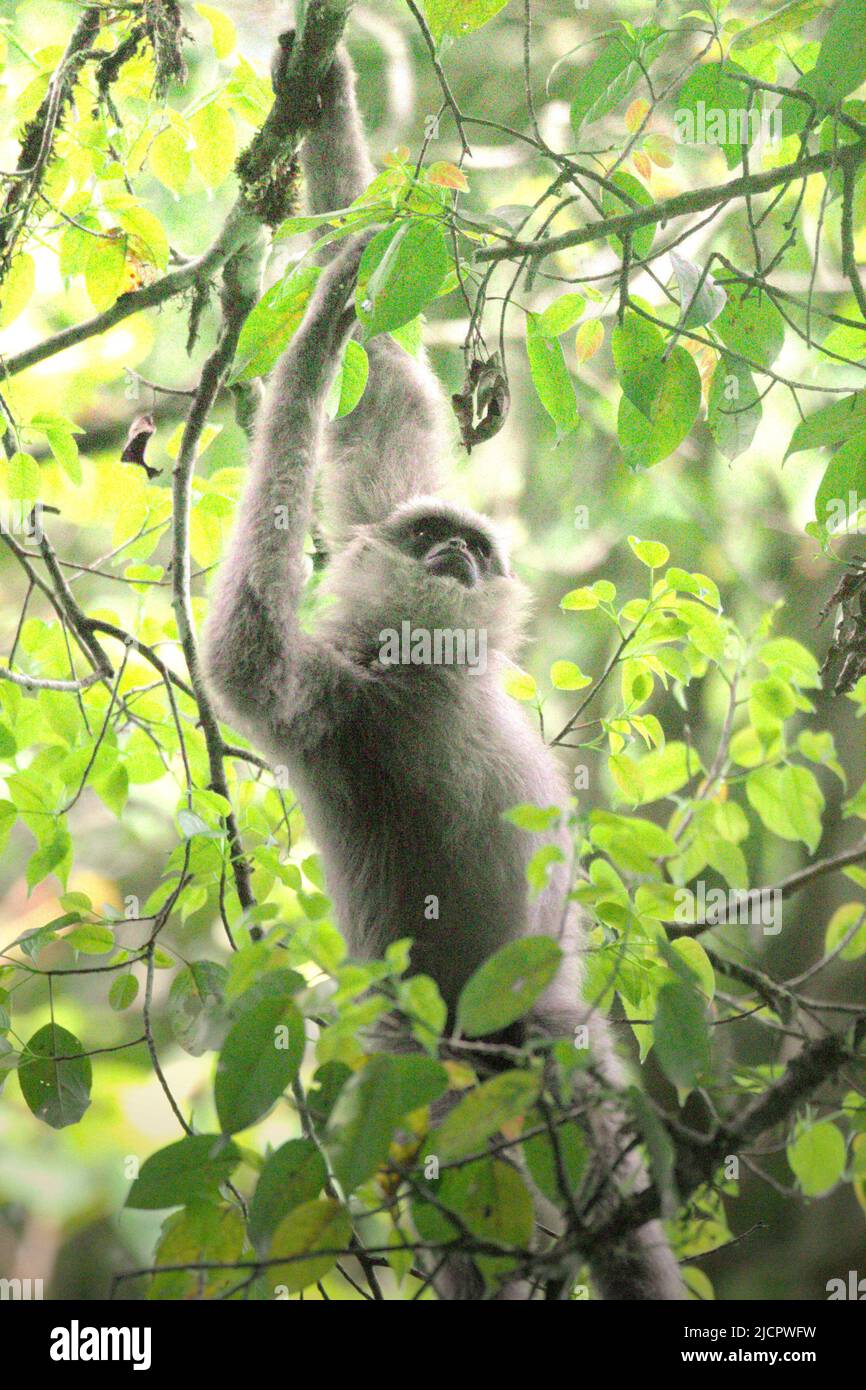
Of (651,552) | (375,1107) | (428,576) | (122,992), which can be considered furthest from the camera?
(428,576)

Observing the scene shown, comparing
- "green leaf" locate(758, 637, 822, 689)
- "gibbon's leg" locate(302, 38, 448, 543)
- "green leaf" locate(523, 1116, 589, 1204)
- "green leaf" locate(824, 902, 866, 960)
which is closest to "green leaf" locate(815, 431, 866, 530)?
"green leaf" locate(758, 637, 822, 689)

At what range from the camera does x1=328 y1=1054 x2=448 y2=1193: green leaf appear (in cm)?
141

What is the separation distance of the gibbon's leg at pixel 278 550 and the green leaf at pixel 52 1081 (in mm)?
867

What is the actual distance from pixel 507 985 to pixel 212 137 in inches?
94.9

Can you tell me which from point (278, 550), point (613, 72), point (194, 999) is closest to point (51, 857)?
point (194, 999)

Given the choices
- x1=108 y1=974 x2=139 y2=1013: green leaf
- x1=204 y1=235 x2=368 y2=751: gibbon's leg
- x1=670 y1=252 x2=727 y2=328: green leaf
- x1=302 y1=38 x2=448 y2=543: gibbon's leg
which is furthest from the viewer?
x1=302 y1=38 x2=448 y2=543: gibbon's leg

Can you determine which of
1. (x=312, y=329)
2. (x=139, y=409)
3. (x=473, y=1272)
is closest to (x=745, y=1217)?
(x=473, y=1272)

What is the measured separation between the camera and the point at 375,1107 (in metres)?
1.43

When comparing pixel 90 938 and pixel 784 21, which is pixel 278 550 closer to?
pixel 90 938

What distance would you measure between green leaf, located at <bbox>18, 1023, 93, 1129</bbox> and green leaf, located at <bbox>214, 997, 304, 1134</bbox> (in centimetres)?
98

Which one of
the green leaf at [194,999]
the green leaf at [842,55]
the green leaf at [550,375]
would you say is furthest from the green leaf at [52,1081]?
the green leaf at [842,55]

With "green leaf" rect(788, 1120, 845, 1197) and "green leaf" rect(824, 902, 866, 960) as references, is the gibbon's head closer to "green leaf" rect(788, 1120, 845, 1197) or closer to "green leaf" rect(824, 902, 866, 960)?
"green leaf" rect(824, 902, 866, 960)

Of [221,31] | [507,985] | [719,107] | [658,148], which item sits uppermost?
[221,31]

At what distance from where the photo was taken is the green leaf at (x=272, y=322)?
2127mm
